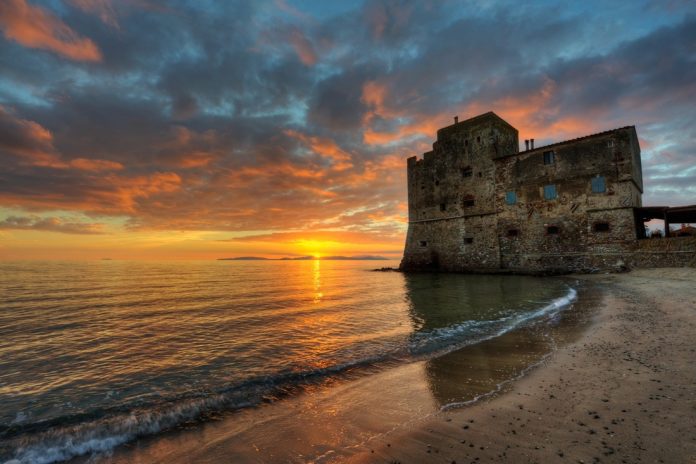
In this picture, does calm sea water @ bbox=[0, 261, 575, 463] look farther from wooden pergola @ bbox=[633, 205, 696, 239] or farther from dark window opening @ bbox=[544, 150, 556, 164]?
dark window opening @ bbox=[544, 150, 556, 164]

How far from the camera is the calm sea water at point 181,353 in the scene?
215 inches

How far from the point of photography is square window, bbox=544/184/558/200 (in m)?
33.0

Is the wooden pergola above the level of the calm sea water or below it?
above

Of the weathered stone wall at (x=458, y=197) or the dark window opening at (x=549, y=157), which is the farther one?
the weathered stone wall at (x=458, y=197)

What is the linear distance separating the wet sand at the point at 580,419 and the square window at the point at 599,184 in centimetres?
2815

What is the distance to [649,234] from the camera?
31.7 meters

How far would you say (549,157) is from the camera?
33375 millimetres

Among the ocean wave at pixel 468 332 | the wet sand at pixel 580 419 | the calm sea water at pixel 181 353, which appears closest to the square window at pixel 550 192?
the calm sea water at pixel 181 353

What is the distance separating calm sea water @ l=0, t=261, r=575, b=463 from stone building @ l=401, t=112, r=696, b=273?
1688 cm

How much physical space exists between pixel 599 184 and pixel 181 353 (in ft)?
118

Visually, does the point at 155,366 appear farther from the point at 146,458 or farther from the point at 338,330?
the point at 338,330

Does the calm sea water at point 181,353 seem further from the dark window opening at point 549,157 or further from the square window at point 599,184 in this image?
the dark window opening at point 549,157

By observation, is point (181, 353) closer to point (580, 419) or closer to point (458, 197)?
point (580, 419)

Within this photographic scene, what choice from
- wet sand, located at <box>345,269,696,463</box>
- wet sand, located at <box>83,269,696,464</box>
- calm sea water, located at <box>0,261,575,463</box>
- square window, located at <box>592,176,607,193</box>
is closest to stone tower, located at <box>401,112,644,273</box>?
square window, located at <box>592,176,607,193</box>
